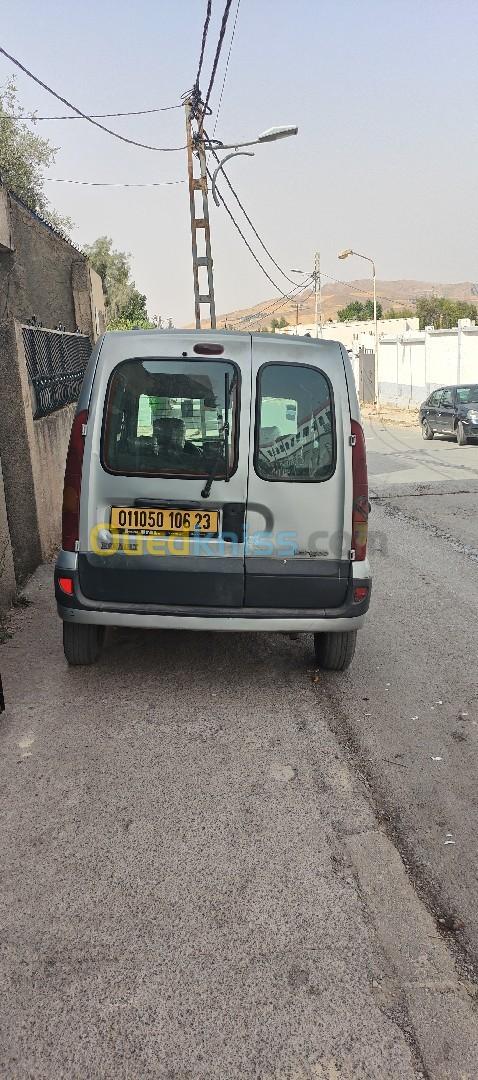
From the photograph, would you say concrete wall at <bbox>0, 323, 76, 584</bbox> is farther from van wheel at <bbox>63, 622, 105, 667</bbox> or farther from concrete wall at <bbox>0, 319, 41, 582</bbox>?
van wheel at <bbox>63, 622, 105, 667</bbox>

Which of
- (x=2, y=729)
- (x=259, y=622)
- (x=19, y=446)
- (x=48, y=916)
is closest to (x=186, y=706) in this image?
(x=259, y=622)

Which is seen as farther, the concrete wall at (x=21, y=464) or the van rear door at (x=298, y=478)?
the concrete wall at (x=21, y=464)

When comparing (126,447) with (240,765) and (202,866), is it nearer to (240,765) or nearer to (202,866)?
(240,765)

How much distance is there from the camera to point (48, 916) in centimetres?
280

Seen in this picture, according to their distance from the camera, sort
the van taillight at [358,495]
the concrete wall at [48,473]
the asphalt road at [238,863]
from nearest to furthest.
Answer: the asphalt road at [238,863], the van taillight at [358,495], the concrete wall at [48,473]

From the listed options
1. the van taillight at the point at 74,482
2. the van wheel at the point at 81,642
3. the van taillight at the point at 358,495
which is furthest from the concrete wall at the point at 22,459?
the van taillight at the point at 358,495

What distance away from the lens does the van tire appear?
16.3 feet

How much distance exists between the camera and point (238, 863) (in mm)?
3102

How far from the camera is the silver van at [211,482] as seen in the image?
449 centimetres

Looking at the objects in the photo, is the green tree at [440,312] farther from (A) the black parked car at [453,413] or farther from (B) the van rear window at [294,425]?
(B) the van rear window at [294,425]

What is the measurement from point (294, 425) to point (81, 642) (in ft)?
5.81

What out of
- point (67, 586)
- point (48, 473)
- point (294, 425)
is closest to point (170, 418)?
point (294, 425)

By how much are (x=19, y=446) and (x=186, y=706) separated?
353 cm

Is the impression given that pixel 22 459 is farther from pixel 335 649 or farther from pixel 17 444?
pixel 335 649
